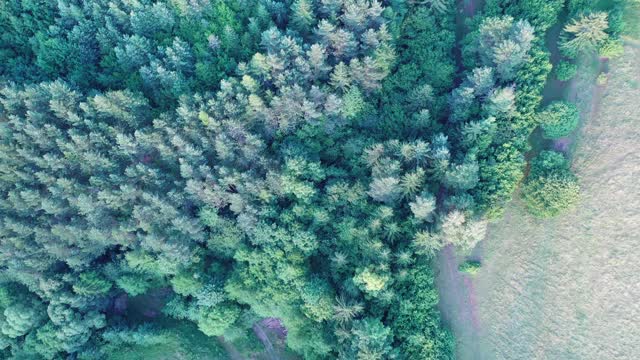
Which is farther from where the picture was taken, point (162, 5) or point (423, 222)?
point (162, 5)

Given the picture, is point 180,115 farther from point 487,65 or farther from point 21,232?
point 487,65

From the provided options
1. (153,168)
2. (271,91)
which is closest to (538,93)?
Answer: (271,91)

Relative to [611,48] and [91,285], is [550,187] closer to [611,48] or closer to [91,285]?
[611,48]

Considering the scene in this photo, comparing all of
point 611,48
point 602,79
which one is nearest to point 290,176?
point 602,79

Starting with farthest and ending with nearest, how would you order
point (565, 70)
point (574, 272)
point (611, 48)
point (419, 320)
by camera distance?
point (565, 70), point (574, 272), point (611, 48), point (419, 320)

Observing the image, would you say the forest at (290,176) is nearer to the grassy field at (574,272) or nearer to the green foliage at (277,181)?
the green foliage at (277,181)

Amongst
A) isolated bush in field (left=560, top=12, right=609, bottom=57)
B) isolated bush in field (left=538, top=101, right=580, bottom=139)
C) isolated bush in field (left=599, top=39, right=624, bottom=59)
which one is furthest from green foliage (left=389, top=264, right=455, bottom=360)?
isolated bush in field (left=599, top=39, right=624, bottom=59)
